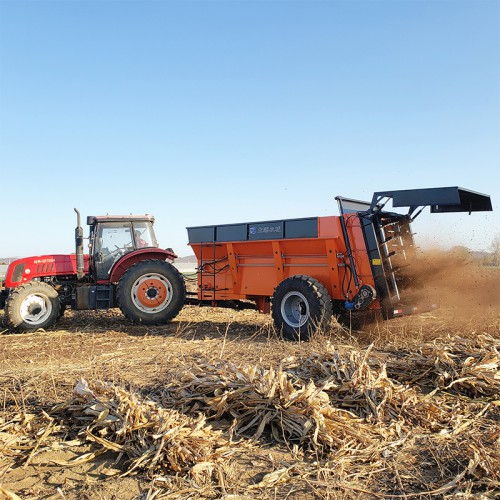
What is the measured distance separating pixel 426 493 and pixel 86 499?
1982 millimetres

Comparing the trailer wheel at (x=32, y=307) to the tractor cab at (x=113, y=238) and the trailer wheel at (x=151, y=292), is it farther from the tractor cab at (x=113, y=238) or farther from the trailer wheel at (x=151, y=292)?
the trailer wheel at (x=151, y=292)

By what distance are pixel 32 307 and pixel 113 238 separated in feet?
6.82

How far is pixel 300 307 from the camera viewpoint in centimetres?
803

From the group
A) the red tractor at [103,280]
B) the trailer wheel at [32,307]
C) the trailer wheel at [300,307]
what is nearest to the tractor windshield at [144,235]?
the red tractor at [103,280]

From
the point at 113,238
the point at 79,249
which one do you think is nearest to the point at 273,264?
the point at 113,238

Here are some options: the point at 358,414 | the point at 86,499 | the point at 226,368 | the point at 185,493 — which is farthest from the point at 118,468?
the point at 358,414

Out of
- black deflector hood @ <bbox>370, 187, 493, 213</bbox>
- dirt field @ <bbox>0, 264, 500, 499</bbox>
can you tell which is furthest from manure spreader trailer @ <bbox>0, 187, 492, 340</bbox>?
dirt field @ <bbox>0, 264, 500, 499</bbox>

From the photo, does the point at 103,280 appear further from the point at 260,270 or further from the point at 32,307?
the point at 260,270

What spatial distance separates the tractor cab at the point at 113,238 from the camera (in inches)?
403

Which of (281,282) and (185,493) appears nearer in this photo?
(185,493)

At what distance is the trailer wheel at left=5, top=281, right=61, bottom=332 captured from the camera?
920 cm

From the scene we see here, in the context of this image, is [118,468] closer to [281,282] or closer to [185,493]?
[185,493]

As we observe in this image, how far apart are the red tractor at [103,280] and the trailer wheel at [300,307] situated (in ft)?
8.67

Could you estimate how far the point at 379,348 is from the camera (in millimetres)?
6066
